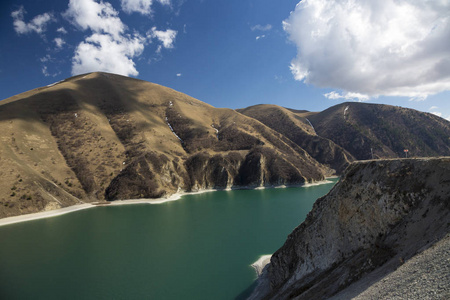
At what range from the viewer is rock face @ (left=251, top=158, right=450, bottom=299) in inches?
452

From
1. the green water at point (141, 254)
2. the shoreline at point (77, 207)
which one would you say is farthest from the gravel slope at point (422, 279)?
the shoreline at point (77, 207)

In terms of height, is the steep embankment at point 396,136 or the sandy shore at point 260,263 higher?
the steep embankment at point 396,136

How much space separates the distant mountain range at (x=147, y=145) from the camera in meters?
83.0

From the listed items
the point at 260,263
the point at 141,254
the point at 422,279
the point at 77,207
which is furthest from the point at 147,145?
the point at 422,279

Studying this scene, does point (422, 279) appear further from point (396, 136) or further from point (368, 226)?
point (396, 136)

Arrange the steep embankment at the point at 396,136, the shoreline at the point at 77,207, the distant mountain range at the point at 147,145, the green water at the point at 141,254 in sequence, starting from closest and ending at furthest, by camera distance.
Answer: the green water at the point at 141,254 < the shoreline at the point at 77,207 < the distant mountain range at the point at 147,145 < the steep embankment at the point at 396,136

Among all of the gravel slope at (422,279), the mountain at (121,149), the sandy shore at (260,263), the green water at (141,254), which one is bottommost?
the sandy shore at (260,263)

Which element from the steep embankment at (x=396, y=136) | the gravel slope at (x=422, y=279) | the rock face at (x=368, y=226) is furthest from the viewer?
the steep embankment at (x=396, y=136)

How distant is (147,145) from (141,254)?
8291cm

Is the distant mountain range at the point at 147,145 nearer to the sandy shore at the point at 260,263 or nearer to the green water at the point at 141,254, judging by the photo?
the green water at the point at 141,254

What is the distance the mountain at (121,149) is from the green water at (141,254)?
24514 millimetres

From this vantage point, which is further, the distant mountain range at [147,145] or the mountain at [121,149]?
the distant mountain range at [147,145]

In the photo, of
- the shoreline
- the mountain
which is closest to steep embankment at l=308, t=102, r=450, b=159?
the mountain

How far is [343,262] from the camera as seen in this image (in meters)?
15.5
